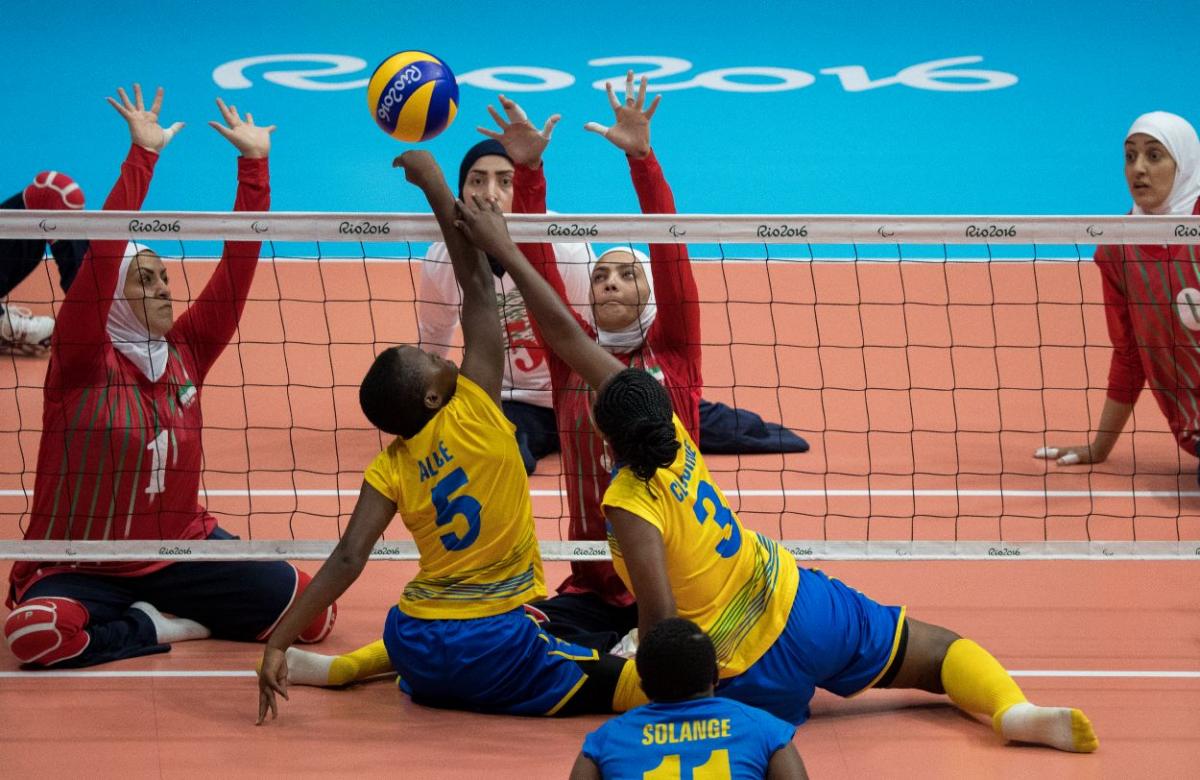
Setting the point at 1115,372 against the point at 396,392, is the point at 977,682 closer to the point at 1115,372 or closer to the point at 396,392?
the point at 396,392

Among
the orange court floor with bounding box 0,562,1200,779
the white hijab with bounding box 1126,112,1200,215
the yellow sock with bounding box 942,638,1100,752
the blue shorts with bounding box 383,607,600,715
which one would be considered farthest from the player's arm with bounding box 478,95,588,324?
the white hijab with bounding box 1126,112,1200,215

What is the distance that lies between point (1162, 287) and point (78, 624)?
16.9ft

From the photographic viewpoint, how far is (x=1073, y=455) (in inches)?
299

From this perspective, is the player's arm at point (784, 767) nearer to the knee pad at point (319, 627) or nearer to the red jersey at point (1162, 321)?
the knee pad at point (319, 627)

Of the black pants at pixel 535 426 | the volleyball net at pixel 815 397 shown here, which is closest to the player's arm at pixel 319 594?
the volleyball net at pixel 815 397

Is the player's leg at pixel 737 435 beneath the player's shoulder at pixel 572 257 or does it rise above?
beneath

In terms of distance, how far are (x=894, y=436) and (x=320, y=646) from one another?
387 cm

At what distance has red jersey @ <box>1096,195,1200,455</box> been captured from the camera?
282 inches

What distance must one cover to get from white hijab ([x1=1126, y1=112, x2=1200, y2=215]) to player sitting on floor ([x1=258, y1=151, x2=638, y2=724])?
3936 millimetres

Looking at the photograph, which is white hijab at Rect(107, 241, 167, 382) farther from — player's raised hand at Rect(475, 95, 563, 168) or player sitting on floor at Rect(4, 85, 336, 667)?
player's raised hand at Rect(475, 95, 563, 168)

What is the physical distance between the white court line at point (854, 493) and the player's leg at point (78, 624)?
5.29 ft

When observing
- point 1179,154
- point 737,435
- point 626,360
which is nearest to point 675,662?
point 626,360

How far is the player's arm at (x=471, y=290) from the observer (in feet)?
16.1

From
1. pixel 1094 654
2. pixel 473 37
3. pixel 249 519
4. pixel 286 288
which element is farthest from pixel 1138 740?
pixel 473 37
